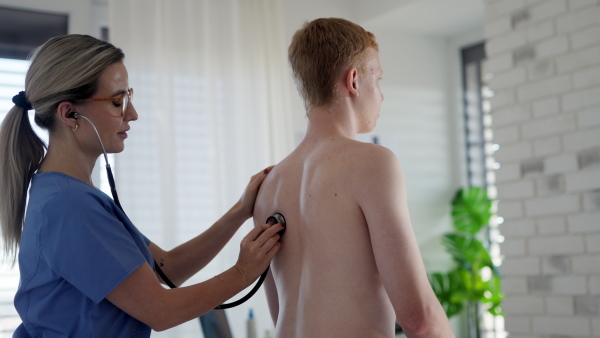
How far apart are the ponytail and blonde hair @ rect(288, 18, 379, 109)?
0.67 m

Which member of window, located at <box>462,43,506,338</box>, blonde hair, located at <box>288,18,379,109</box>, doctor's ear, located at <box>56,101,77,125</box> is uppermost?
window, located at <box>462,43,506,338</box>

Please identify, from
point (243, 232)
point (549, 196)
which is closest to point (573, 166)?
point (549, 196)

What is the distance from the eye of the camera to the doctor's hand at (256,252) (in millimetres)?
1442

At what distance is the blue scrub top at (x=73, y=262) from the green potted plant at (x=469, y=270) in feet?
10.7

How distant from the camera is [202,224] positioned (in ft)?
11.7

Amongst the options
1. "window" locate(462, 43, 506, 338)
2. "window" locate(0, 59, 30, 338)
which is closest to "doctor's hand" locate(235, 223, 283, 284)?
"window" locate(0, 59, 30, 338)

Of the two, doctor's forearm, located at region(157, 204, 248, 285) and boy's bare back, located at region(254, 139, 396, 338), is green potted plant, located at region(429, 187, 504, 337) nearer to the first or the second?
doctor's forearm, located at region(157, 204, 248, 285)

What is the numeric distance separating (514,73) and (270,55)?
1455mm

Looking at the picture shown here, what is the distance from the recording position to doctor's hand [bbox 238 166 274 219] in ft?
A: 5.56

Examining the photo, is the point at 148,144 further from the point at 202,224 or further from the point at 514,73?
the point at 514,73

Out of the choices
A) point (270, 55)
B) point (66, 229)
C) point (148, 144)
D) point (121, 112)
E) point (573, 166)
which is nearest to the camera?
point (66, 229)

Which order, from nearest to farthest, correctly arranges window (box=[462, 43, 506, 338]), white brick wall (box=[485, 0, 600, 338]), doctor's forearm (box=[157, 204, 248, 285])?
doctor's forearm (box=[157, 204, 248, 285]), white brick wall (box=[485, 0, 600, 338]), window (box=[462, 43, 506, 338])

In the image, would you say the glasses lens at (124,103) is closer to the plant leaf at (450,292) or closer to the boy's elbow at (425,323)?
the boy's elbow at (425,323)

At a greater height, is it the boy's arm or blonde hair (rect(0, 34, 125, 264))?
blonde hair (rect(0, 34, 125, 264))
